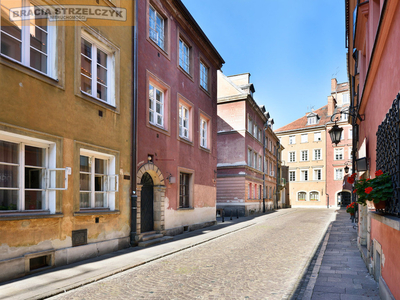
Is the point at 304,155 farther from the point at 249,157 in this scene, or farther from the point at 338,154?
the point at 249,157

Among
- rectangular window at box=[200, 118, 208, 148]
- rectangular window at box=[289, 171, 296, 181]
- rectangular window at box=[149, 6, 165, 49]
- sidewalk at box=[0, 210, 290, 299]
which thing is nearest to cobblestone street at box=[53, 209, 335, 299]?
sidewalk at box=[0, 210, 290, 299]

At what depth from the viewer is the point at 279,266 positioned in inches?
319

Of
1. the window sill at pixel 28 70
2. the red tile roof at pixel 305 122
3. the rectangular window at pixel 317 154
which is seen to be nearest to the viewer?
the window sill at pixel 28 70

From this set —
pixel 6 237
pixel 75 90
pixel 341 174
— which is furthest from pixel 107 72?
pixel 341 174

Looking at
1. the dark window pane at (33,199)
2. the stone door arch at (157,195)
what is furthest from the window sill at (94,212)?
the stone door arch at (157,195)

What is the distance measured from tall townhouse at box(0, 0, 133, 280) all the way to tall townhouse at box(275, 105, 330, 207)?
44028 mm

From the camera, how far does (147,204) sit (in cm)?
1266

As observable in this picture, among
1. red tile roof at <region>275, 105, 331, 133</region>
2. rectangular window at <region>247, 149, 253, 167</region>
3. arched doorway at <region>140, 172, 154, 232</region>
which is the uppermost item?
red tile roof at <region>275, 105, 331, 133</region>

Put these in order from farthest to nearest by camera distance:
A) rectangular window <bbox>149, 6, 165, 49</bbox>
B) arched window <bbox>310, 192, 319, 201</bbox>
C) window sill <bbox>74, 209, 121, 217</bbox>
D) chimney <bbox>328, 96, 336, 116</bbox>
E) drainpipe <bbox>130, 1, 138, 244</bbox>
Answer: chimney <bbox>328, 96, 336, 116</bbox> → arched window <bbox>310, 192, 319, 201</bbox> → rectangular window <bbox>149, 6, 165, 49</bbox> → drainpipe <bbox>130, 1, 138, 244</bbox> → window sill <bbox>74, 209, 121, 217</bbox>

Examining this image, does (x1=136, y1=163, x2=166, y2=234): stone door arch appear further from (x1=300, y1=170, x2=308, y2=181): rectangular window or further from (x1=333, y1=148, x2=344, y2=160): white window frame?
(x1=300, y1=170, x2=308, y2=181): rectangular window

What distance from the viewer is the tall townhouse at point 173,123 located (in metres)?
12.3

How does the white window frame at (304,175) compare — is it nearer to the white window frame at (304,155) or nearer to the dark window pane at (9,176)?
the white window frame at (304,155)

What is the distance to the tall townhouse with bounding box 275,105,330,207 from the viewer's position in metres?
49.8

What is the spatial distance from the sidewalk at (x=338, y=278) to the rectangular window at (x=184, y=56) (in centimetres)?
1055
